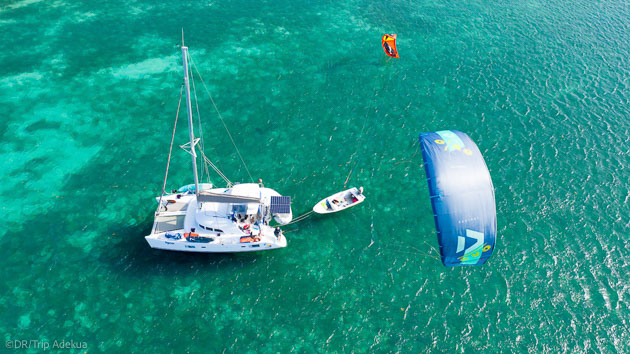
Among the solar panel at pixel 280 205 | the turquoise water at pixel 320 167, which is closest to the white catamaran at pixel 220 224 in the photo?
the solar panel at pixel 280 205

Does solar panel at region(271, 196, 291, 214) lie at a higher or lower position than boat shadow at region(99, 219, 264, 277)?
higher

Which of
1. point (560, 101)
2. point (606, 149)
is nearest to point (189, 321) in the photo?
point (606, 149)

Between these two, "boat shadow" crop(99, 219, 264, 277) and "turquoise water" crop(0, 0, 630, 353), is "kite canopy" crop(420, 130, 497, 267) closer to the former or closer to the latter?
"turquoise water" crop(0, 0, 630, 353)

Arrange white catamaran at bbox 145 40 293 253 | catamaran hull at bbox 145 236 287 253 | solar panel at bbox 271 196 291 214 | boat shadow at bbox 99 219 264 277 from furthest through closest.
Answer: solar panel at bbox 271 196 291 214 → boat shadow at bbox 99 219 264 277 → catamaran hull at bbox 145 236 287 253 → white catamaran at bbox 145 40 293 253

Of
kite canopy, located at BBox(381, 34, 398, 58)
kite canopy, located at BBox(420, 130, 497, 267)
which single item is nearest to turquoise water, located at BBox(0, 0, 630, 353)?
kite canopy, located at BBox(381, 34, 398, 58)

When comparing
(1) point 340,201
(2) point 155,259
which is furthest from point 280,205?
(2) point 155,259

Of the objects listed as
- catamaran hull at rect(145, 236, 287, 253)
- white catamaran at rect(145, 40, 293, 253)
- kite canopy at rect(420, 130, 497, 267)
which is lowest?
catamaran hull at rect(145, 236, 287, 253)

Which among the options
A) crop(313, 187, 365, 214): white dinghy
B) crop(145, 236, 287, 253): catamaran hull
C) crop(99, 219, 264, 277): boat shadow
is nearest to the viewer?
crop(145, 236, 287, 253): catamaran hull

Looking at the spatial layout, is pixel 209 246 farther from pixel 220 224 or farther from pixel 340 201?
pixel 340 201
